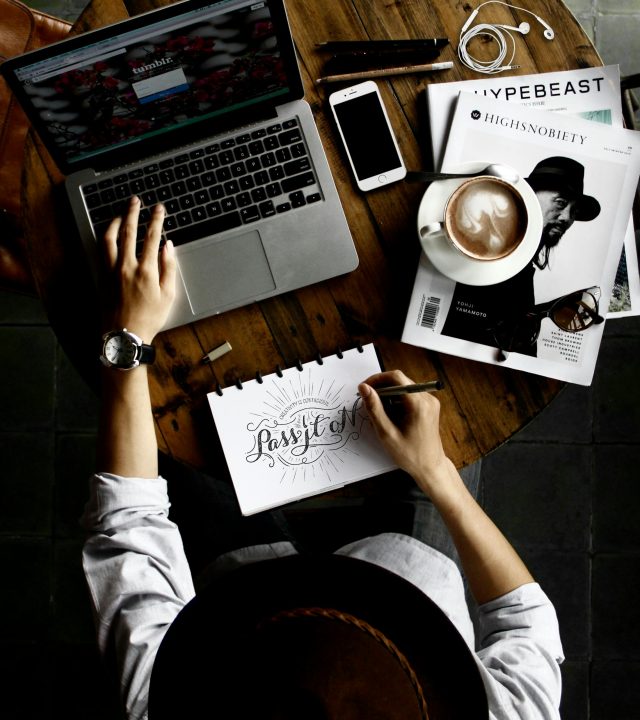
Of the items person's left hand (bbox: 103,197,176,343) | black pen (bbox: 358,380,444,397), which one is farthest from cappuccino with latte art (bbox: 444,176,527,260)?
person's left hand (bbox: 103,197,176,343)

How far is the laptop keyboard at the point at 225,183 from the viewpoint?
1021 mm

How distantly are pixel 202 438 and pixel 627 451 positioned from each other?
127cm

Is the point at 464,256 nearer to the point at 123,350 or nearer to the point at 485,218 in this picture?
the point at 485,218

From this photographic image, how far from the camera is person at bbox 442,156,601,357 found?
102 cm

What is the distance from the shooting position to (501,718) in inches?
35.0

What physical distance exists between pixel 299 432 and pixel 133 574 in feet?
1.09

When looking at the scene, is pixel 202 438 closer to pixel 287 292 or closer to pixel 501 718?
pixel 287 292

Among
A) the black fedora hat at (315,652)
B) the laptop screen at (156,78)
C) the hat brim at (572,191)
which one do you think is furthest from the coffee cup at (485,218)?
the black fedora hat at (315,652)

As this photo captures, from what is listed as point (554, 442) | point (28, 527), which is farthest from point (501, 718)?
point (28, 527)

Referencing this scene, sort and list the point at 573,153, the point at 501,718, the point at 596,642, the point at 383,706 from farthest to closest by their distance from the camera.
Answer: the point at 596,642
the point at 573,153
the point at 501,718
the point at 383,706

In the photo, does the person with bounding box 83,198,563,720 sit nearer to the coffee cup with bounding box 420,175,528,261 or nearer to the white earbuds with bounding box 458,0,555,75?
the coffee cup with bounding box 420,175,528,261

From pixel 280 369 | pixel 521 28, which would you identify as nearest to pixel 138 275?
pixel 280 369

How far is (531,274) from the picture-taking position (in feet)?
3.38

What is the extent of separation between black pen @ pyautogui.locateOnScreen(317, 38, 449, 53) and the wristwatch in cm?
58
